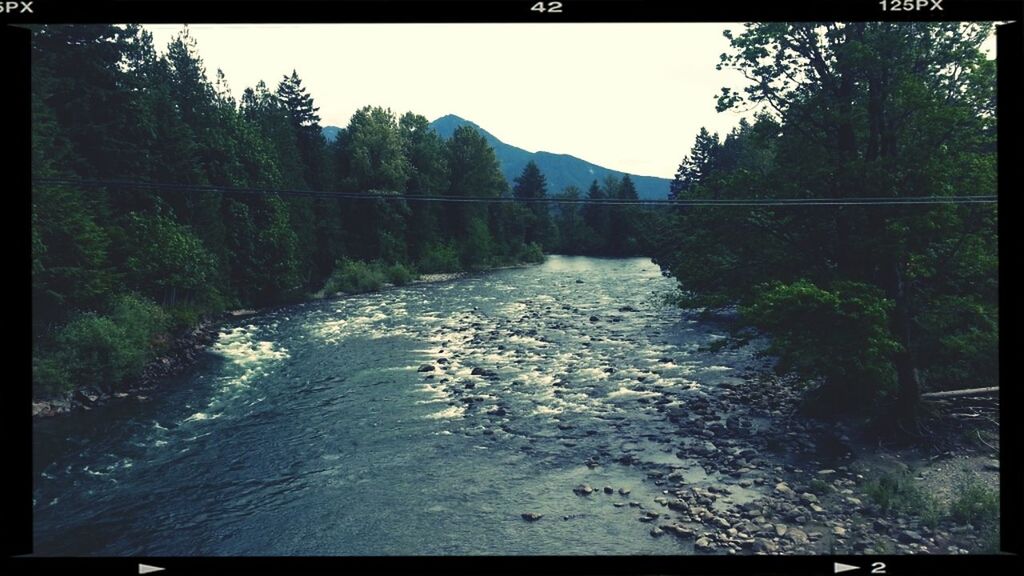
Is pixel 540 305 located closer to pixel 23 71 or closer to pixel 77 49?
pixel 77 49

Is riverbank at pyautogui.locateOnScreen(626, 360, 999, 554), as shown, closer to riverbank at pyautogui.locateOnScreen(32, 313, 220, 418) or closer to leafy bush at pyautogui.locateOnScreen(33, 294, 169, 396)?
riverbank at pyautogui.locateOnScreen(32, 313, 220, 418)

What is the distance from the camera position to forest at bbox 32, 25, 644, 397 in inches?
682

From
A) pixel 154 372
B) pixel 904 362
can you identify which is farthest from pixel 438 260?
pixel 904 362

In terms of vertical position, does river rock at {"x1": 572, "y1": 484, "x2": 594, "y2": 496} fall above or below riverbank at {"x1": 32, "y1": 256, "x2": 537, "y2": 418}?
below

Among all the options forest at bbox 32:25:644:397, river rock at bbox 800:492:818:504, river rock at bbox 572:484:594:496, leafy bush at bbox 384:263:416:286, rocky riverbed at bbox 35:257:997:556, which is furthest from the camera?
leafy bush at bbox 384:263:416:286

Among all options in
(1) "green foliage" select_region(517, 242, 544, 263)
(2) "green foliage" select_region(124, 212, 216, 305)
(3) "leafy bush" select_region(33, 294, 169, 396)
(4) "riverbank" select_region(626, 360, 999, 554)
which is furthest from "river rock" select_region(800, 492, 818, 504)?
(1) "green foliage" select_region(517, 242, 544, 263)

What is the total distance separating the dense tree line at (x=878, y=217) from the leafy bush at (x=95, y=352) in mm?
18479

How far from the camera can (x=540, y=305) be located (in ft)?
116

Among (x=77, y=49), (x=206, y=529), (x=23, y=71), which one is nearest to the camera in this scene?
(x=23, y=71)
